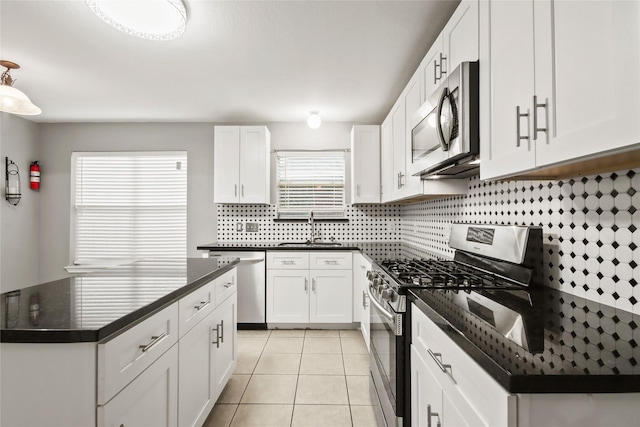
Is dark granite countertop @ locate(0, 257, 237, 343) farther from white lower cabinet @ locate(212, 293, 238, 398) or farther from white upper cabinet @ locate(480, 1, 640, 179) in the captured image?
white upper cabinet @ locate(480, 1, 640, 179)

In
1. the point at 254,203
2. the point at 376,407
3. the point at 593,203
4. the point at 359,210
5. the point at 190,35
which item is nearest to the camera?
the point at 593,203

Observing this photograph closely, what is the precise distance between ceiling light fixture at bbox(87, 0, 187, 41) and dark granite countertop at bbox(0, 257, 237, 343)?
54.0 inches

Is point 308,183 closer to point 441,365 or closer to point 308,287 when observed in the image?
point 308,287

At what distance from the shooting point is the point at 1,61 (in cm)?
259

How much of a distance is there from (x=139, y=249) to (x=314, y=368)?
2.92 meters

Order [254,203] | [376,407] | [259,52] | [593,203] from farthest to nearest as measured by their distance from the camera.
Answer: [254,203] → [259,52] → [376,407] → [593,203]

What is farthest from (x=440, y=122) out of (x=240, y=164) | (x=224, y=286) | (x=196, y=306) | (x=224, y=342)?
(x=240, y=164)

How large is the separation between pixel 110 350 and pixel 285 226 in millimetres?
3266

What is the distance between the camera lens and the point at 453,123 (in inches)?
59.6

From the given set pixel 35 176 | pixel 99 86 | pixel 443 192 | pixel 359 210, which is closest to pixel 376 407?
pixel 443 192

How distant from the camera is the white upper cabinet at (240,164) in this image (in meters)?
3.85

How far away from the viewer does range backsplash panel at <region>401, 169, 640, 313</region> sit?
1.10 m

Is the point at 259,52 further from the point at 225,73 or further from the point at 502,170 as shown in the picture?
the point at 502,170

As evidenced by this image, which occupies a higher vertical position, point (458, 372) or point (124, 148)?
point (124, 148)
